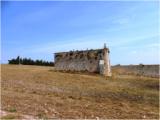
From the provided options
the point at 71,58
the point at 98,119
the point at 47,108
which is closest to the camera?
the point at 98,119

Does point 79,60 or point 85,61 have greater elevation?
point 79,60

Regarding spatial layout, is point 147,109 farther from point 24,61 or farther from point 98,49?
point 24,61

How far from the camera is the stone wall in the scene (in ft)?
88.5

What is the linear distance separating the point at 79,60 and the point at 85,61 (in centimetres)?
78

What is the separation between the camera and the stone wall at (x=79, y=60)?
27.0 metres

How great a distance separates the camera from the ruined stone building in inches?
1048

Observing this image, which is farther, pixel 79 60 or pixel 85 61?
pixel 79 60

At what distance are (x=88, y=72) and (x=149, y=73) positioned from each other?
28.0ft

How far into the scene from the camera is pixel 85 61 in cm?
2773

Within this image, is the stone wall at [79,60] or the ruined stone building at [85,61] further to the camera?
the stone wall at [79,60]

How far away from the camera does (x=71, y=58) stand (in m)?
28.8

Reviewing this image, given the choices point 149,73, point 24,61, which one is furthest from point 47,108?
point 24,61

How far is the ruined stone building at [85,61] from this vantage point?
26625 millimetres

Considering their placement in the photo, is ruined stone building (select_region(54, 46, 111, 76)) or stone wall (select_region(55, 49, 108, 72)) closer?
ruined stone building (select_region(54, 46, 111, 76))
